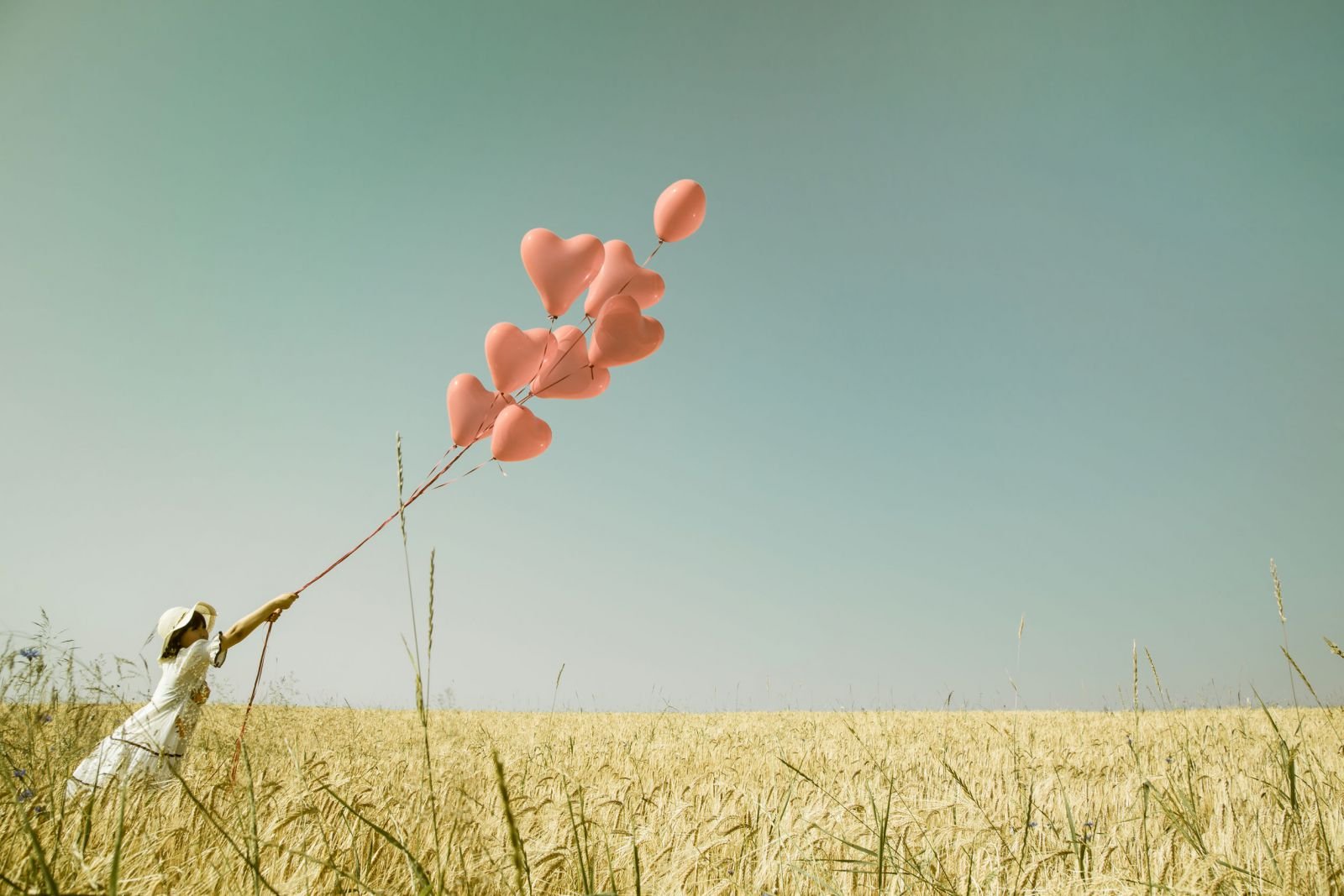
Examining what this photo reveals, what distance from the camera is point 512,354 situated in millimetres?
3826

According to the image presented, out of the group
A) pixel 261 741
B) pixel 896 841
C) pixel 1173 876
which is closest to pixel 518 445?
pixel 896 841

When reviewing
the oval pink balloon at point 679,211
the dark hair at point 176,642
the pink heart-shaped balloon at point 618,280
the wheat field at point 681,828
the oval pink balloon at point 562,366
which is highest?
the oval pink balloon at point 679,211

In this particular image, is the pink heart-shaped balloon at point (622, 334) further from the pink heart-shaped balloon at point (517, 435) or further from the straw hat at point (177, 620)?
the straw hat at point (177, 620)

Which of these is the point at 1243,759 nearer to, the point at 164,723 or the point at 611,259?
the point at 611,259

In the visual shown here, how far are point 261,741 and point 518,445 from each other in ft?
13.6

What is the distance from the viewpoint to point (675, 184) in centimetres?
376

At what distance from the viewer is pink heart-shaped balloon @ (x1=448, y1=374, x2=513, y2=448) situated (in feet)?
12.8

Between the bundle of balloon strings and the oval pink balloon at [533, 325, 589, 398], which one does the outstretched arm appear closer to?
the bundle of balloon strings

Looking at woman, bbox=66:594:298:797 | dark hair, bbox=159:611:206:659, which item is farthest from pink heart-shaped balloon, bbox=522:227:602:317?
dark hair, bbox=159:611:206:659

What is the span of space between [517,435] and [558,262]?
1.00m

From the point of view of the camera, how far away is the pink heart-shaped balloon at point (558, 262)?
3.85m

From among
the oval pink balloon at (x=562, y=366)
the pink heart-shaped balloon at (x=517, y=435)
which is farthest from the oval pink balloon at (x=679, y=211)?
the pink heart-shaped balloon at (x=517, y=435)

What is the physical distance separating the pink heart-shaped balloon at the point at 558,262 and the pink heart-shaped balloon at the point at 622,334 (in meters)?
0.25

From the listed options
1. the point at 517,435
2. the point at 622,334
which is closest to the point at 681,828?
the point at 517,435
